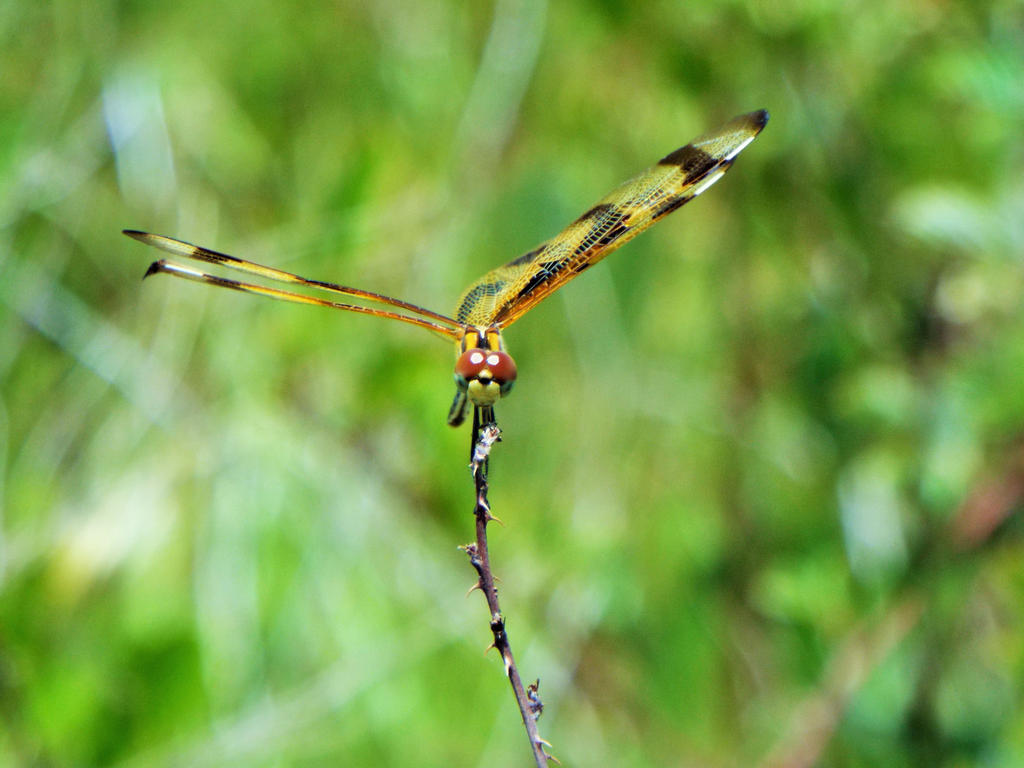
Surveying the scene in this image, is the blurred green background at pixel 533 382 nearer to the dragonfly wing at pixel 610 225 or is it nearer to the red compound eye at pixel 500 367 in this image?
the dragonfly wing at pixel 610 225

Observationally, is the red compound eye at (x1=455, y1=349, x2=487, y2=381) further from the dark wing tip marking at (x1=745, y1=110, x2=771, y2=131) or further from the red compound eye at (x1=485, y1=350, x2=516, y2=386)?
the dark wing tip marking at (x1=745, y1=110, x2=771, y2=131)

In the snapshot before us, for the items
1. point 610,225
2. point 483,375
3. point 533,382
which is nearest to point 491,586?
point 483,375

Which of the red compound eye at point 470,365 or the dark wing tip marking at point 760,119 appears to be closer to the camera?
the red compound eye at point 470,365

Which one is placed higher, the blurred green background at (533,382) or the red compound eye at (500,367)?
the blurred green background at (533,382)

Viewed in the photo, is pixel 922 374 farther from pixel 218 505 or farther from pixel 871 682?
pixel 218 505

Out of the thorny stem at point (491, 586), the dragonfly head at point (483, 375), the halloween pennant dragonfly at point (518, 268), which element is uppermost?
the halloween pennant dragonfly at point (518, 268)

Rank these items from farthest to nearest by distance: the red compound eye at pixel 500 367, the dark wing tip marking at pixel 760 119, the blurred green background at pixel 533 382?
the blurred green background at pixel 533 382 < the dark wing tip marking at pixel 760 119 < the red compound eye at pixel 500 367

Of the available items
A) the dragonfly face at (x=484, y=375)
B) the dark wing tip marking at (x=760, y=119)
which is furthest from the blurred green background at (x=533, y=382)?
the dragonfly face at (x=484, y=375)

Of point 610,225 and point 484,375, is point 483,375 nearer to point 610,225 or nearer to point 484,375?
point 484,375
